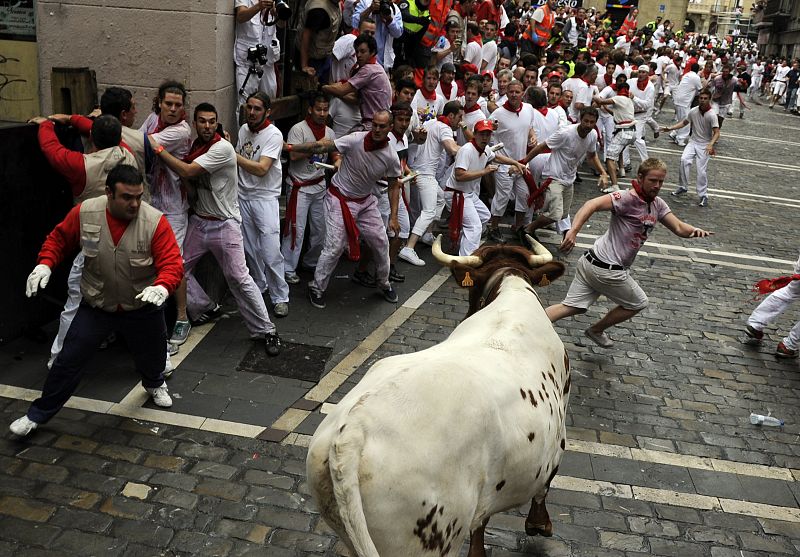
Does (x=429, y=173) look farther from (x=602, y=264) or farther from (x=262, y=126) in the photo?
(x=602, y=264)

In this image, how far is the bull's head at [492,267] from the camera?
5.09 m

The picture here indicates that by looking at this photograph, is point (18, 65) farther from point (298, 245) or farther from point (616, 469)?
point (616, 469)

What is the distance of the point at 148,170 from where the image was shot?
6.80 m

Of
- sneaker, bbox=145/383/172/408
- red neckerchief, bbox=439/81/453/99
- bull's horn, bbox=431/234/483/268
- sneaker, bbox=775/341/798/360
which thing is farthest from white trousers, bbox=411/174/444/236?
bull's horn, bbox=431/234/483/268

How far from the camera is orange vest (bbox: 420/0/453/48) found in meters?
13.1

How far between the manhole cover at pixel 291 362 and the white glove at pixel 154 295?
6.17 ft

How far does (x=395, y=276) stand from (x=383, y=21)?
4.31 m

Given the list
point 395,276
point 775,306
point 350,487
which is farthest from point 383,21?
point 350,487

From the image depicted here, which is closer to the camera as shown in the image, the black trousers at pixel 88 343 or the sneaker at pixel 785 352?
the black trousers at pixel 88 343

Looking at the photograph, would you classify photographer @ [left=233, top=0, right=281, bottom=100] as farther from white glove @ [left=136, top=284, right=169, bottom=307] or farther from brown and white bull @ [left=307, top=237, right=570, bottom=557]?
brown and white bull @ [left=307, top=237, right=570, bottom=557]

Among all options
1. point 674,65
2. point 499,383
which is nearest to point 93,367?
point 499,383

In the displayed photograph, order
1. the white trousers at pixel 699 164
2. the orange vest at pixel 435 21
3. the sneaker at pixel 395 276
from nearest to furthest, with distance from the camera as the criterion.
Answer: the sneaker at pixel 395 276 → the orange vest at pixel 435 21 → the white trousers at pixel 699 164

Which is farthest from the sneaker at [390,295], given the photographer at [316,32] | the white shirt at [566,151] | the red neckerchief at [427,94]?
the red neckerchief at [427,94]

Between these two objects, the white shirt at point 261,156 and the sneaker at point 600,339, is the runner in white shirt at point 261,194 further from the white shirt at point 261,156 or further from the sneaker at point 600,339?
the sneaker at point 600,339
